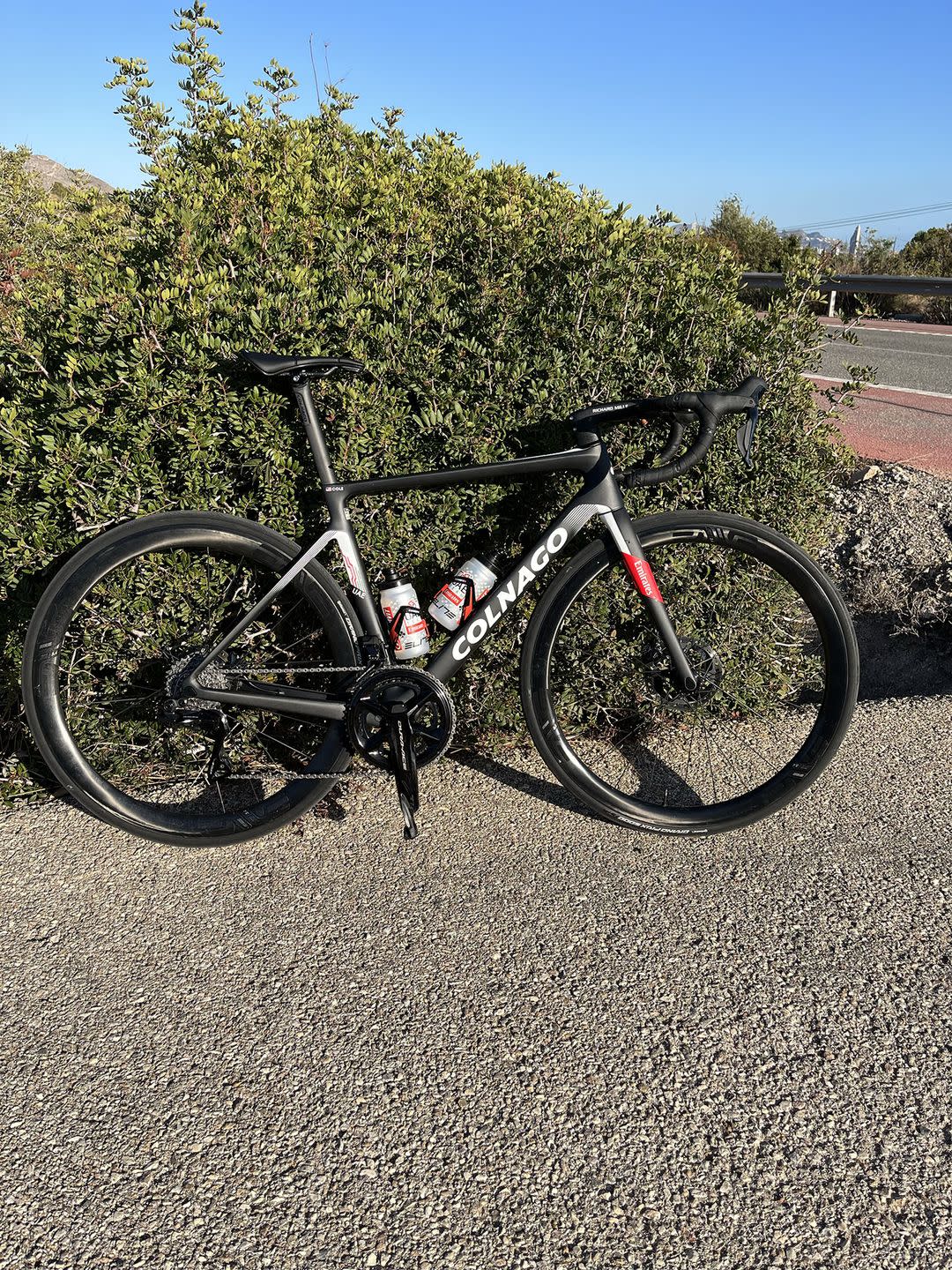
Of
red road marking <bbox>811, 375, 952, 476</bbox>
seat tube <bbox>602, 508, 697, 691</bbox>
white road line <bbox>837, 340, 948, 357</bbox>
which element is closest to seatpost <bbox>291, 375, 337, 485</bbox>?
seat tube <bbox>602, 508, 697, 691</bbox>

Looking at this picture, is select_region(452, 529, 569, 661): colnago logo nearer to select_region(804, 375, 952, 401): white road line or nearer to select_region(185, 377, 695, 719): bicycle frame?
select_region(185, 377, 695, 719): bicycle frame

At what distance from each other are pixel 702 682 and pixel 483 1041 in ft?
4.69

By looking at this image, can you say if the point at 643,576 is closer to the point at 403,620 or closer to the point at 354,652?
the point at 403,620

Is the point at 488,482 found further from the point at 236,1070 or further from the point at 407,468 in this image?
the point at 236,1070

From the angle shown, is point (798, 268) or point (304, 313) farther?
point (798, 268)

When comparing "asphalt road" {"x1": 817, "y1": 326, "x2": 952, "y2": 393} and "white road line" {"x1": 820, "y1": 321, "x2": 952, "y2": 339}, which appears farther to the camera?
"white road line" {"x1": 820, "y1": 321, "x2": 952, "y2": 339}

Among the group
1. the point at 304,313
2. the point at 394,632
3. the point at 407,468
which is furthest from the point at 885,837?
the point at 304,313

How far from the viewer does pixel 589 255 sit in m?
3.47

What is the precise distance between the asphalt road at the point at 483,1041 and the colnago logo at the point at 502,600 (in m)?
0.65

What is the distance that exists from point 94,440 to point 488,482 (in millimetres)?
1311

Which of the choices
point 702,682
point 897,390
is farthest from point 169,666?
point 897,390

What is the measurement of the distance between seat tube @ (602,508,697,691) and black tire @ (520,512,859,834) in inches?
1.7

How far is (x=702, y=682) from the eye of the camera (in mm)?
3199

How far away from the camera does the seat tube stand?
A: 2969 mm
